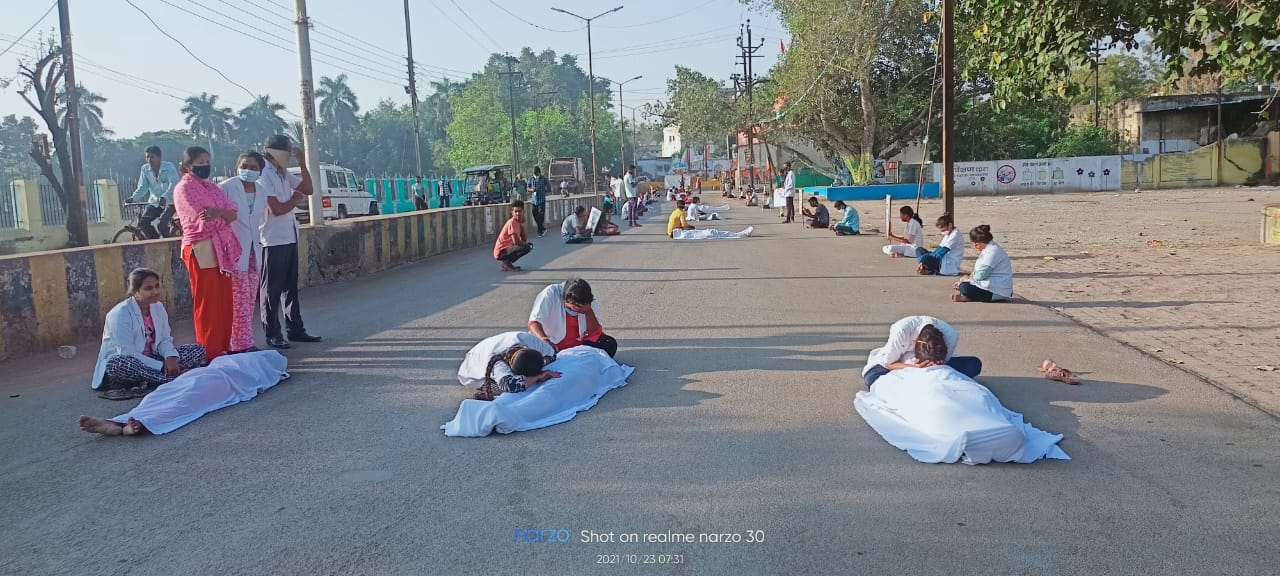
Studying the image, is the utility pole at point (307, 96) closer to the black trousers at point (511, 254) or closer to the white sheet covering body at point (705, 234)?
the black trousers at point (511, 254)

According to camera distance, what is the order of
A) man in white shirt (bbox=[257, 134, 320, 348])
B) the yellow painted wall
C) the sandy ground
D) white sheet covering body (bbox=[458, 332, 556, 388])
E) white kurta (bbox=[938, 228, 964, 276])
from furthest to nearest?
the yellow painted wall → white kurta (bbox=[938, 228, 964, 276]) → man in white shirt (bbox=[257, 134, 320, 348]) → the sandy ground → white sheet covering body (bbox=[458, 332, 556, 388])

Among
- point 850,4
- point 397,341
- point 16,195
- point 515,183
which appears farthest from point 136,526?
point 515,183

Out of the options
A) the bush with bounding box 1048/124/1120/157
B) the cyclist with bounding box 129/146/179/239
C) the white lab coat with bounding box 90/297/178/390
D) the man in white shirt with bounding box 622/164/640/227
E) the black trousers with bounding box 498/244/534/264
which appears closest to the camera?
the white lab coat with bounding box 90/297/178/390

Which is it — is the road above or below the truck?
below

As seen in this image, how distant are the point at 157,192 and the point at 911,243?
1225cm

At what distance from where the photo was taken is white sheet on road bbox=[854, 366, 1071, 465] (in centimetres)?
472

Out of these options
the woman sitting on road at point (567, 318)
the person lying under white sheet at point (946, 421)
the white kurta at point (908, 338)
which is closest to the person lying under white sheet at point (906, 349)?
the white kurta at point (908, 338)

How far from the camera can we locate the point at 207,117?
91.9 meters

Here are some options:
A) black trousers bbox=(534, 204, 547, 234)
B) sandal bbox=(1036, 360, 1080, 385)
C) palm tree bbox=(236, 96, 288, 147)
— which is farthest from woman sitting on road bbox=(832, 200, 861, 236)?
palm tree bbox=(236, 96, 288, 147)

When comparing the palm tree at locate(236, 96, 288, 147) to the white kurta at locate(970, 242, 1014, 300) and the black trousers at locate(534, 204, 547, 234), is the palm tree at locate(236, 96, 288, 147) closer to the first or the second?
the black trousers at locate(534, 204, 547, 234)

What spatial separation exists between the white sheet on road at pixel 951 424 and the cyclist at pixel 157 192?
12.3 meters

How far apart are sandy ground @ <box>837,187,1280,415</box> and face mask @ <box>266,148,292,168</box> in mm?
6902

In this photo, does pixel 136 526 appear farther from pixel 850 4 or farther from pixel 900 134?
pixel 900 134

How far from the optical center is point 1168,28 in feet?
28.7
